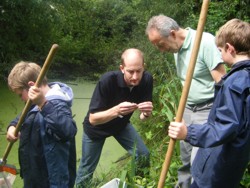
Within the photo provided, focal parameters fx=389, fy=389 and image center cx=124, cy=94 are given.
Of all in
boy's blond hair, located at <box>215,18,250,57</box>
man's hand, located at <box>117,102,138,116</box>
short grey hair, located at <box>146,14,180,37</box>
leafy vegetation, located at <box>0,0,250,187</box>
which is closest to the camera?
boy's blond hair, located at <box>215,18,250,57</box>

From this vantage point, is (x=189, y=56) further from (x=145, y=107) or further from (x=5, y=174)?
(x=5, y=174)

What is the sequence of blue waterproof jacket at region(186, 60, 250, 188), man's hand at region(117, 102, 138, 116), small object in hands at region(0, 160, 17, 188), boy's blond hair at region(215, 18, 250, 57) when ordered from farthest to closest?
man's hand at region(117, 102, 138, 116)
small object in hands at region(0, 160, 17, 188)
boy's blond hair at region(215, 18, 250, 57)
blue waterproof jacket at region(186, 60, 250, 188)

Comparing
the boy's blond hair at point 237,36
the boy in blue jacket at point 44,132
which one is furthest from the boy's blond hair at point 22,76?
the boy's blond hair at point 237,36

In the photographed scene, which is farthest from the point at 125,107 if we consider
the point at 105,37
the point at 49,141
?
the point at 105,37

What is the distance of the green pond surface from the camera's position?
13.0 ft

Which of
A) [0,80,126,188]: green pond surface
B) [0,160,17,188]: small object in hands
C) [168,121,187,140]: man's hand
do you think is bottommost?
[0,80,126,188]: green pond surface

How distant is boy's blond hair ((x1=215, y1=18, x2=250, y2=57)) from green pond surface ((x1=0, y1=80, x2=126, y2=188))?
4.62 feet

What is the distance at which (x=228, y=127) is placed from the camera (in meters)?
1.48

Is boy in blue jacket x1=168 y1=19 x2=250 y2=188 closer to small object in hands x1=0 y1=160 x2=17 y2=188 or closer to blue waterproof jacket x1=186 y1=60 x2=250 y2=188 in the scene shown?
blue waterproof jacket x1=186 y1=60 x2=250 y2=188

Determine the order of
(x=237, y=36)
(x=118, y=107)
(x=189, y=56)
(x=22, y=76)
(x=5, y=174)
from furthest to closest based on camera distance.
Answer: (x=118, y=107) → (x=189, y=56) → (x=5, y=174) → (x=22, y=76) → (x=237, y=36)

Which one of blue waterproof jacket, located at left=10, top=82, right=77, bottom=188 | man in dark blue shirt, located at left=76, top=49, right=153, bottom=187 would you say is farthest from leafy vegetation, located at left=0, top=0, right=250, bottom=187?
blue waterproof jacket, located at left=10, top=82, right=77, bottom=188

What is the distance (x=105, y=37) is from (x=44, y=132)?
24.2 feet

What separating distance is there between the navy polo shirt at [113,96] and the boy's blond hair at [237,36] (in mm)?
968

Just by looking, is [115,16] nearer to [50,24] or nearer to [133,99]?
[50,24]
